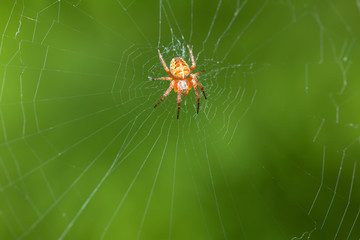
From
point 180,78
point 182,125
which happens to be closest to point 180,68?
point 180,78

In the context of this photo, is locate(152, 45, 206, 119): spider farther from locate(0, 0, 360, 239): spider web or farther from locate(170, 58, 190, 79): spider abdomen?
locate(0, 0, 360, 239): spider web

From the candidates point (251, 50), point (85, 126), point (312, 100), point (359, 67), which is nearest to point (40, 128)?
point (85, 126)

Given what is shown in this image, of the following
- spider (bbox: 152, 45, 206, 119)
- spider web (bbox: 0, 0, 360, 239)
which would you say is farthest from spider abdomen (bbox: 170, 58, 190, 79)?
spider web (bbox: 0, 0, 360, 239)

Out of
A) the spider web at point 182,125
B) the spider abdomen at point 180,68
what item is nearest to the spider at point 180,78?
the spider abdomen at point 180,68

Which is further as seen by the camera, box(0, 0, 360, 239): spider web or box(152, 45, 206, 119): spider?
box(152, 45, 206, 119): spider

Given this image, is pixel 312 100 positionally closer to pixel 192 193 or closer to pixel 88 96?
pixel 192 193

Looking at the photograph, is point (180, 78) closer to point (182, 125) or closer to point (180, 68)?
point (180, 68)
